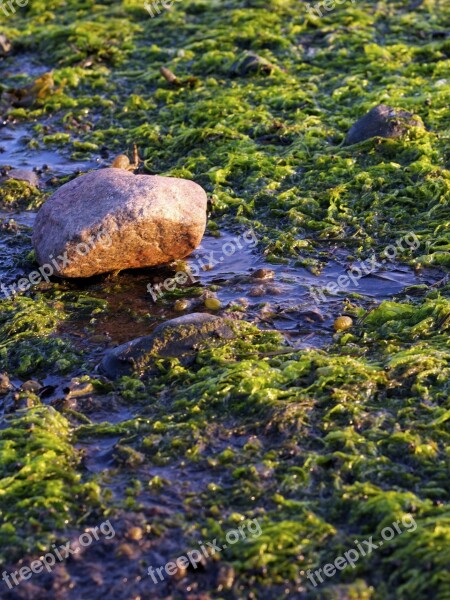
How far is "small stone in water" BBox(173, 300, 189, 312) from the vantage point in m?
6.07

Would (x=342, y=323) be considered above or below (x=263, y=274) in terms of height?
above

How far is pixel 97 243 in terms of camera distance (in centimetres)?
611

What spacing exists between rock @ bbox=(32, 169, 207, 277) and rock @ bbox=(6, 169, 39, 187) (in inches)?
63.5

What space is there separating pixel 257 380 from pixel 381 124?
153 inches

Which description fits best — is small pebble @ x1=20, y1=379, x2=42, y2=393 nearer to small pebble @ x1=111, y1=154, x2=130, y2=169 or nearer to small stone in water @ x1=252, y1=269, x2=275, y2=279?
small stone in water @ x1=252, y1=269, x2=275, y2=279

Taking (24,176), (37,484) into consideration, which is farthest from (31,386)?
(24,176)

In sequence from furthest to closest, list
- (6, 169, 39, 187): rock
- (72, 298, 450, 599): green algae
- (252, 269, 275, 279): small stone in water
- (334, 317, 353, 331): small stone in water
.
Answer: (6, 169, 39, 187): rock → (252, 269, 275, 279): small stone in water → (334, 317, 353, 331): small stone in water → (72, 298, 450, 599): green algae

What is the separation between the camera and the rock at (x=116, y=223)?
241 inches

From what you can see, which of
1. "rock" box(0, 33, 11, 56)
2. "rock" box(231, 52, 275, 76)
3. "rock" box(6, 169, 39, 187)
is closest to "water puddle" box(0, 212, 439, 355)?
"rock" box(6, 169, 39, 187)

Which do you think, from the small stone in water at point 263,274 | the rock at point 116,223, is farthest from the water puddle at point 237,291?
the rock at point 116,223

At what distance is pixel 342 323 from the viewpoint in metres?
5.70

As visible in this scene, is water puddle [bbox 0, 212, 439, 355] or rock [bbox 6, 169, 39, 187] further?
rock [bbox 6, 169, 39, 187]

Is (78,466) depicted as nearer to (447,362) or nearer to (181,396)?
(181,396)

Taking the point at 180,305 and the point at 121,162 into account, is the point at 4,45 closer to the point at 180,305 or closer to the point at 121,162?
the point at 121,162
